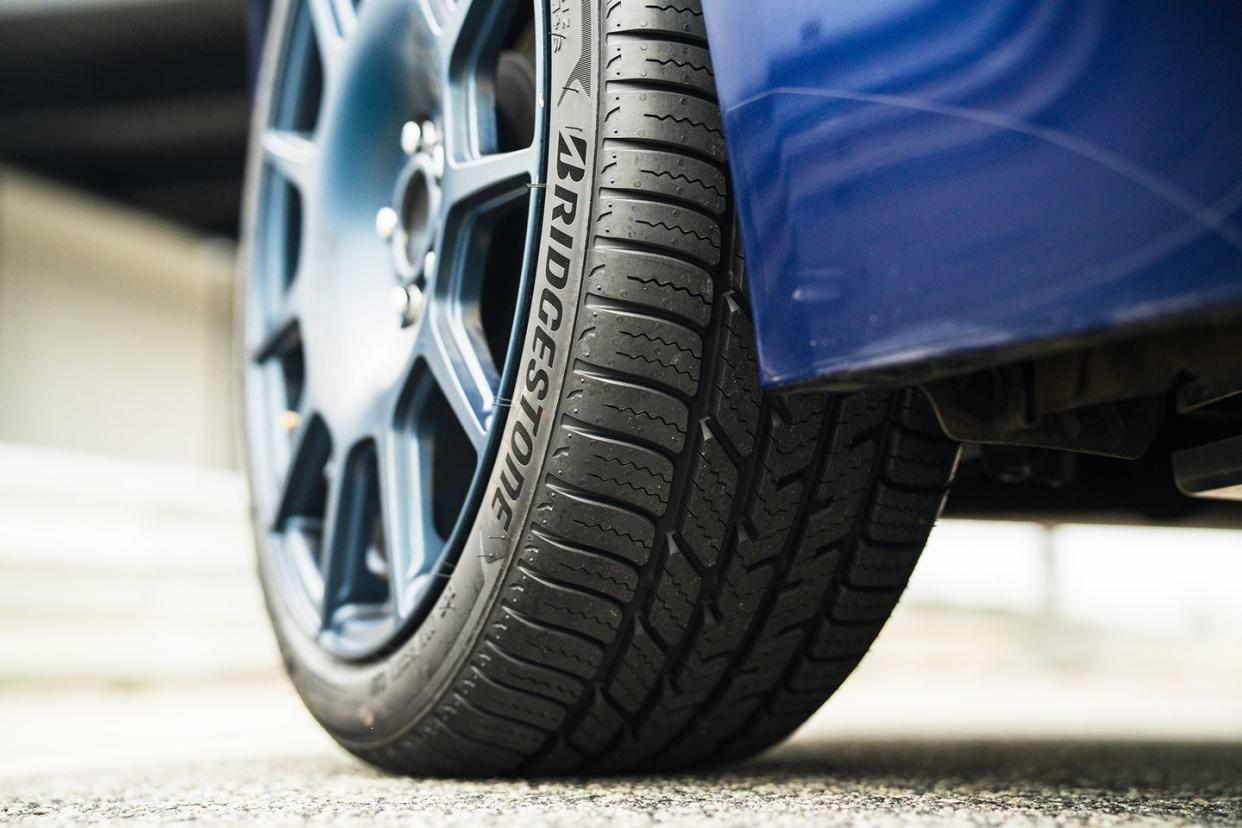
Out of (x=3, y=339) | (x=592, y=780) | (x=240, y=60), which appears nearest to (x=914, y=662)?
(x=592, y=780)

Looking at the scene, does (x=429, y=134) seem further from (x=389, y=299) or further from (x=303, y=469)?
(x=303, y=469)

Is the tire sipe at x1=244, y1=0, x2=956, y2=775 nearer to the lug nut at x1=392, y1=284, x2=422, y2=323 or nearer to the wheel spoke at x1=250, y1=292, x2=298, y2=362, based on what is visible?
the lug nut at x1=392, y1=284, x2=422, y2=323

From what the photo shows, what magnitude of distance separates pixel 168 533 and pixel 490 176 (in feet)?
11.0

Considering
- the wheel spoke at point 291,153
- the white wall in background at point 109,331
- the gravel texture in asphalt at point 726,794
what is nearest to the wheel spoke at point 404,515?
the gravel texture in asphalt at point 726,794

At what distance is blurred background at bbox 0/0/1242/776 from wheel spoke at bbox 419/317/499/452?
859 mm

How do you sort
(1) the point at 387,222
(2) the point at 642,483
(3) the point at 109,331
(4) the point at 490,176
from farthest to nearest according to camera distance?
(3) the point at 109,331, (1) the point at 387,222, (4) the point at 490,176, (2) the point at 642,483

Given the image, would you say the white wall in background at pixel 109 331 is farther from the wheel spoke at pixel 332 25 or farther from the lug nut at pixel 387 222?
the lug nut at pixel 387 222

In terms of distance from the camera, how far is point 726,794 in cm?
123

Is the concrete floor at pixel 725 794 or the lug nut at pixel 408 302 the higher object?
the lug nut at pixel 408 302

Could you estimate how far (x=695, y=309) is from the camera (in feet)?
3.67

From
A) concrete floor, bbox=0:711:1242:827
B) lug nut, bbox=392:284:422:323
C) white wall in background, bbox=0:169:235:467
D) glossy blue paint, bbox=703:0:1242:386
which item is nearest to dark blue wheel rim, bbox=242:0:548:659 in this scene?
lug nut, bbox=392:284:422:323

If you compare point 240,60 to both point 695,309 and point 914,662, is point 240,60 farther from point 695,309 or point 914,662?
point 695,309

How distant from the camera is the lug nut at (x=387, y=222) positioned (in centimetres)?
154

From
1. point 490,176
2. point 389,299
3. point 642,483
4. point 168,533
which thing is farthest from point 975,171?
point 168,533
